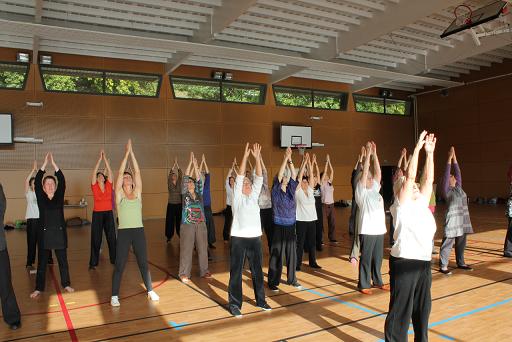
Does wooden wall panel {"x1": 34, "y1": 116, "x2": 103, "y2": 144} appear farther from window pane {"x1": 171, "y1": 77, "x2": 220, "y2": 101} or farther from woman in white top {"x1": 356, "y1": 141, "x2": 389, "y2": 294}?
woman in white top {"x1": 356, "y1": 141, "x2": 389, "y2": 294}

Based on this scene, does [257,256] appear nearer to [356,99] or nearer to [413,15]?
[413,15]

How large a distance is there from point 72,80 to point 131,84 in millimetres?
2023

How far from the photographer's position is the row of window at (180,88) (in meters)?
14.0

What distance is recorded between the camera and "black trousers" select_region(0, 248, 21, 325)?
4.34 meters

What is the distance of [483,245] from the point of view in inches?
359

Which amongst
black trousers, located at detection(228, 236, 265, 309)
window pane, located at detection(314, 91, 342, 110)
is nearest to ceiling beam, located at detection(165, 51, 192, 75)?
window pane, located at detection(314, 91, 342, 110)

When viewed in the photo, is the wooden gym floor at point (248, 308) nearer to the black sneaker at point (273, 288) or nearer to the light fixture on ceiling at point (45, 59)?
the black sneaker at point (273, 288)

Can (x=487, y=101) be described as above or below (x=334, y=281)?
above

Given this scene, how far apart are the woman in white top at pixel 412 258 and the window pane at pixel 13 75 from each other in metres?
14.0

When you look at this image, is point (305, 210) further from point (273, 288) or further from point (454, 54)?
point (454, 54)

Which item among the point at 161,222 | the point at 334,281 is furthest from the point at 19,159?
the point at 334,281

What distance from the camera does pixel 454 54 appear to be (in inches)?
603

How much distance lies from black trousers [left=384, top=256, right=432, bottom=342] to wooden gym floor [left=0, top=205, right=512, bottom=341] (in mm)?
731

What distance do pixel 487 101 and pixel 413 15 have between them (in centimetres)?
1061
